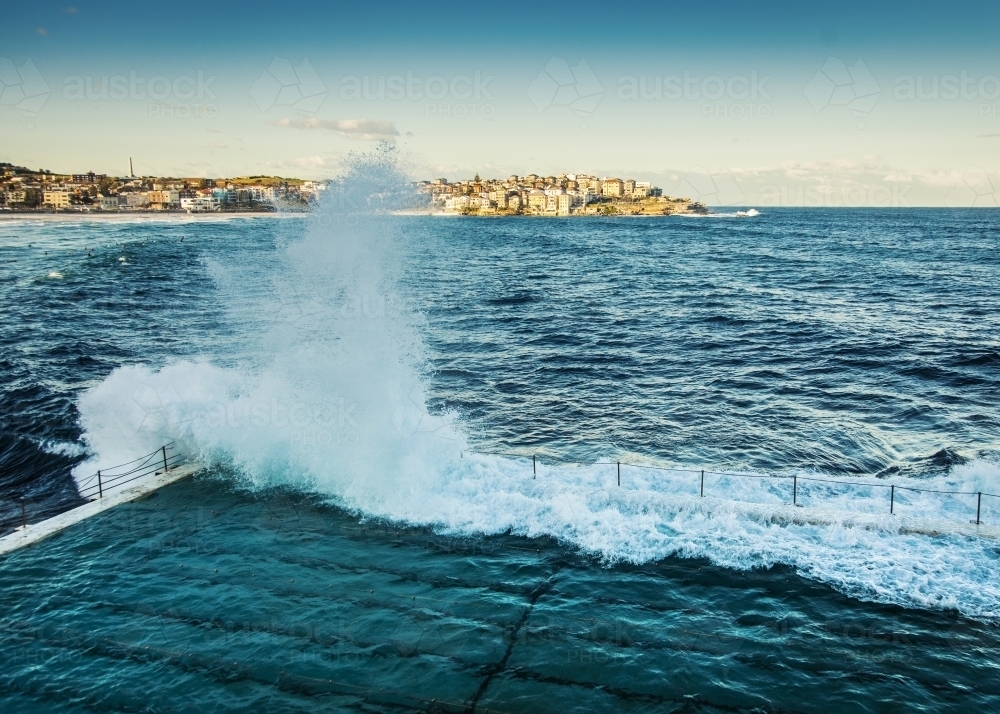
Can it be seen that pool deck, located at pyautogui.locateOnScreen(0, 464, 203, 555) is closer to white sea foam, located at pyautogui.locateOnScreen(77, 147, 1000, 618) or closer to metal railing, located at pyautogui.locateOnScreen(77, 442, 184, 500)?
metal railing, located at pyautogui.locateOnScreen(77, 442, 184, 500)

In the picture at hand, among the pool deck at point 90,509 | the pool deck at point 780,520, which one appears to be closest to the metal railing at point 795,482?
the pool deck at point 780,520

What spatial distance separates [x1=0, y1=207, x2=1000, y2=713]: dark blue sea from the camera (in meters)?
11.2

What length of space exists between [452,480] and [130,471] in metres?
9.86

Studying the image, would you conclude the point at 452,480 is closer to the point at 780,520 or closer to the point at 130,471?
the point at 780,520

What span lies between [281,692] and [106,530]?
856 cm

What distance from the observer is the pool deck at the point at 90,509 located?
1603cm

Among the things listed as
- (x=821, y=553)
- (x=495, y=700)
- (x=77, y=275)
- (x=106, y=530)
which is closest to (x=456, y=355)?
(x=106, y=530)

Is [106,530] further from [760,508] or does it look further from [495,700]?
[760,508]

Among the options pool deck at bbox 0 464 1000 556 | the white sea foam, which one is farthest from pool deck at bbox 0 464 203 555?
the white sea foam

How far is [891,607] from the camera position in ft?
42.1

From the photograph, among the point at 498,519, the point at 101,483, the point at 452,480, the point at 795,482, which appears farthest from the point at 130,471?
the point at 795,482

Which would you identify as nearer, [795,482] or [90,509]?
[795,482]

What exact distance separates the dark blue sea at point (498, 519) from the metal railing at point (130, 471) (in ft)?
1.71

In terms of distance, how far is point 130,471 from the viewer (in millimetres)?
19859
